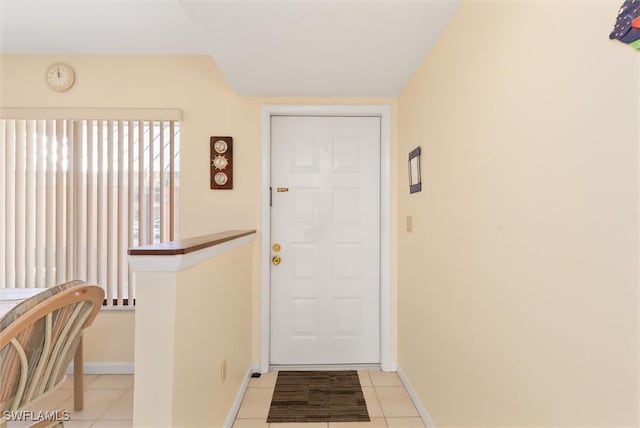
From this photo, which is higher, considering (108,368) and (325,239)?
(325,239)

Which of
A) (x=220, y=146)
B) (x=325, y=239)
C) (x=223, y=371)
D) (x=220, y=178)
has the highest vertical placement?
(x=220, y=146)

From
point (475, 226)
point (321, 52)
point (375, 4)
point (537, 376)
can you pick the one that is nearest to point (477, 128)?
point (475, 226)

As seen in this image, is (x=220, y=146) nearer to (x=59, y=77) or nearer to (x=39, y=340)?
(x=59, y=77)

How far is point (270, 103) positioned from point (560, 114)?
84.0 inches

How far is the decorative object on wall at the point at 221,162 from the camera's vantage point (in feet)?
8.44

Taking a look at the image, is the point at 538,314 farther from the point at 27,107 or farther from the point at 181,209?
the point at 27,107

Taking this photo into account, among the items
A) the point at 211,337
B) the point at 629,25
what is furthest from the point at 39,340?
the point at 629,25

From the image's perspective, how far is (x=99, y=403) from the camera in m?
2.17

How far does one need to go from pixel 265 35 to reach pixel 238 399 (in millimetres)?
2208

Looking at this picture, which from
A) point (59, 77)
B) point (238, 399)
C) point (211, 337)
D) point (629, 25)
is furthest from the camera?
point (59, 77)

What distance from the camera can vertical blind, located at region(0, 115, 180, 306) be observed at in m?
2.54

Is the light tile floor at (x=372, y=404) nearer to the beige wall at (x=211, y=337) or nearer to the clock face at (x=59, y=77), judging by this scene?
the beige wall at (x=211, y=337)

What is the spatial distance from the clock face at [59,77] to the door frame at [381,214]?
5.12 ft

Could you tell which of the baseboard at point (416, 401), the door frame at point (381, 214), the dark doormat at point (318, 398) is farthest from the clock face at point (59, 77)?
the baseboard at point (416, 401)
